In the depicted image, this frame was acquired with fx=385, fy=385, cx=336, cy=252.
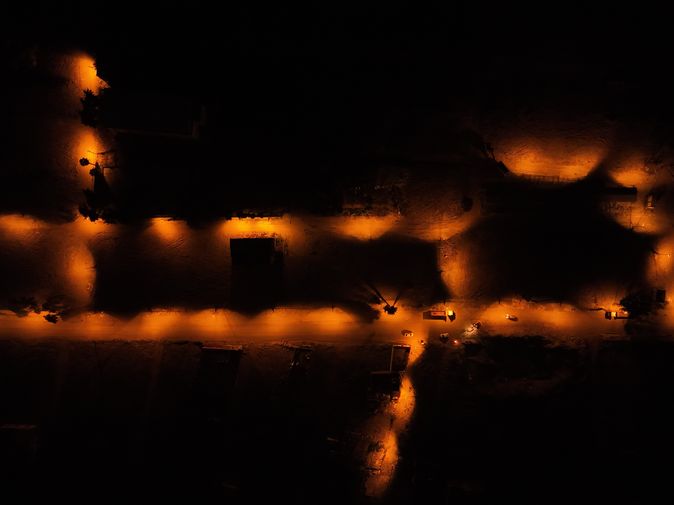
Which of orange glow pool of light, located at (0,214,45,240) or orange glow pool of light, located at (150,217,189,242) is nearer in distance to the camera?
orange glow pool of light, located at (0,214,45,240)

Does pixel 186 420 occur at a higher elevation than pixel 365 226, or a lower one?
lower

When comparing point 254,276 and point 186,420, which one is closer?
point 186,420

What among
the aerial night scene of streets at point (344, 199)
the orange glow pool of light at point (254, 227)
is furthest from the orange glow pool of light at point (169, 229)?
the orange glow pool of light at point (254, 227)

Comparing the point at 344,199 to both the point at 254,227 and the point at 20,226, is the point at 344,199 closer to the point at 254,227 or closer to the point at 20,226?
the point at 254,227

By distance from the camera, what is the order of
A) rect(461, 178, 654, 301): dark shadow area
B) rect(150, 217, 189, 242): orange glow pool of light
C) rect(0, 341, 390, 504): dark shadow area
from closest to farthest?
rect(0, 341, 390, 504): dark shadow area → rect(461, 178, 654, 301): dark shadow area → rect(150, 217, 189, 242): orange glow pool of light

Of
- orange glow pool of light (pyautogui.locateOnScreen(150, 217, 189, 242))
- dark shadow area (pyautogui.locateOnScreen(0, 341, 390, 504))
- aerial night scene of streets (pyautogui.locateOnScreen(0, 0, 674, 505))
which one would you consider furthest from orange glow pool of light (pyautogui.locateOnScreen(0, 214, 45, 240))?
orange glow pool of light (pyautogui.locateOnScreen(150, 217, 189, 242))

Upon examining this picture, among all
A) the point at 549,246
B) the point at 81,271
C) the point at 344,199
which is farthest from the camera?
the point at 81,271

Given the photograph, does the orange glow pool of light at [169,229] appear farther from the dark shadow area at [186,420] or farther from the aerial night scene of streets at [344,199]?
the dark shadow area at [186,420]

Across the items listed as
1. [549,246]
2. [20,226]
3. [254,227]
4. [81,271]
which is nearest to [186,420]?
[81,271]

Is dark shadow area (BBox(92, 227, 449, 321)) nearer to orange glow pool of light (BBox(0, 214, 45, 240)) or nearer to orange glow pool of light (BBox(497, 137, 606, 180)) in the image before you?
orange glow pool of light (BBox(0, 214, 45, 240))

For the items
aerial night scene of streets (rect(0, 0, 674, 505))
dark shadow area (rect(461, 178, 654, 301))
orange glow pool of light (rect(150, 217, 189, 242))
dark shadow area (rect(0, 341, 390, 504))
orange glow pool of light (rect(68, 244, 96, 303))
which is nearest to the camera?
dark shadow area (rect(0, 341, 390, 504))

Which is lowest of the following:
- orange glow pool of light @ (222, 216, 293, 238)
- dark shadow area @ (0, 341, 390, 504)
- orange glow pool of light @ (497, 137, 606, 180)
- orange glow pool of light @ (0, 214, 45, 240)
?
dark shadow area @ (0, 341, 390, 504)
